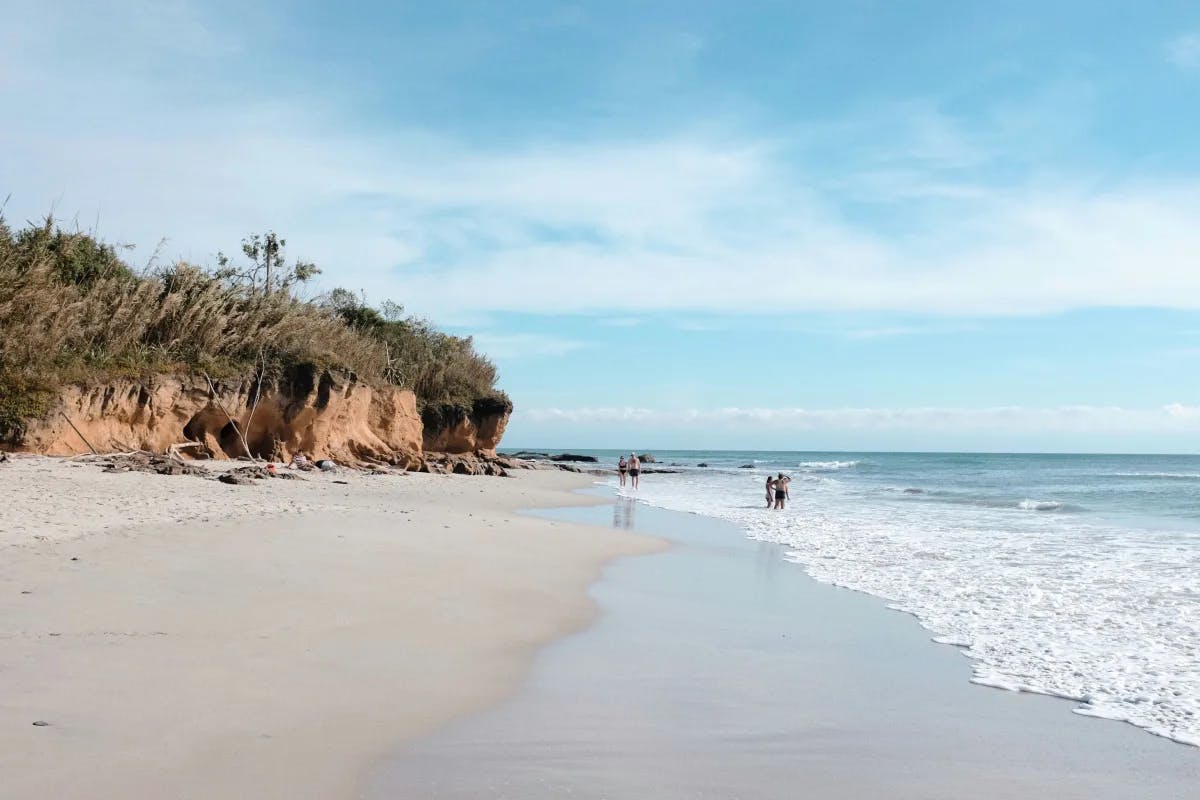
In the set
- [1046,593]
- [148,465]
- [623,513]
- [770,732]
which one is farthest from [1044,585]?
[148,465]

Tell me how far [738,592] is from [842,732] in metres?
4.96

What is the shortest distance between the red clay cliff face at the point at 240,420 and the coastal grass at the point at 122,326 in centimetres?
43

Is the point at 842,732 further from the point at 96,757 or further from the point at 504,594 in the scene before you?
the point at 504,594

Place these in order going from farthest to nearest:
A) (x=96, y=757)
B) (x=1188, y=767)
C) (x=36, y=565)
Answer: (x=36, y=565) → (x=1188, y=767) → (x=96, y=757)

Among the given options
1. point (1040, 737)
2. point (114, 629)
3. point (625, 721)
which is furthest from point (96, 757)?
point (1040, 737)

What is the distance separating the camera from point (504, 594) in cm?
883

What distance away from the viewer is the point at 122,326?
2142 centimetres

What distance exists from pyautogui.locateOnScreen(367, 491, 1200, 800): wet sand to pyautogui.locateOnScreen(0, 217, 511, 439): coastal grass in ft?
51.3

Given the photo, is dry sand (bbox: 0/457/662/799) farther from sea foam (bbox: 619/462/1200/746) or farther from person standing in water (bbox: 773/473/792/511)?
person standing in water (bbox: 773/473/792/511)

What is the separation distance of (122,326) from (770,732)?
21115 millimetres

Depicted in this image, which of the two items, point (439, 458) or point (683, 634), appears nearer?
point (683, 634)

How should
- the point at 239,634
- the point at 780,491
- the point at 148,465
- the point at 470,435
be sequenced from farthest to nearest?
the point at 470,435 < the point at 780,491 < the point at 148,465 < the point at 239,634

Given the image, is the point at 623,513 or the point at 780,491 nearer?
the point at 623,513

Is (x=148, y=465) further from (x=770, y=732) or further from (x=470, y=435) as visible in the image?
(x=470, y=435)
